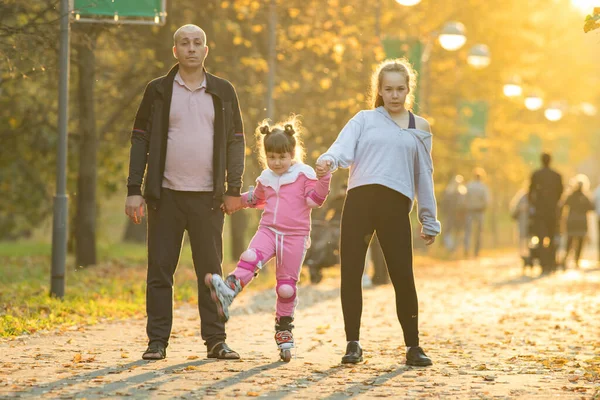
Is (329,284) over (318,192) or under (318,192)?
under

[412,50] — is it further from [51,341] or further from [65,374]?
[65,374]

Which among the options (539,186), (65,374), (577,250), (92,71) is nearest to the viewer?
(65,374)

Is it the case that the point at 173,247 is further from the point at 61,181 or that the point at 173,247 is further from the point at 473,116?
the point at 473,116

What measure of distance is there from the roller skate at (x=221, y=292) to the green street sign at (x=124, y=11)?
18.1 feet

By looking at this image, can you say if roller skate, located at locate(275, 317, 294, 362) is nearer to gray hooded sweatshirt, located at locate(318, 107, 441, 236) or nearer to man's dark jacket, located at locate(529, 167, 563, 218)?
gray hooded sweatshirt, located at locate(318, 107, 441, 236)

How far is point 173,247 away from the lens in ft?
26.6

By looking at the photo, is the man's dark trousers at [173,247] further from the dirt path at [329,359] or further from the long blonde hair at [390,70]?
the long blonde hair at [390,70]

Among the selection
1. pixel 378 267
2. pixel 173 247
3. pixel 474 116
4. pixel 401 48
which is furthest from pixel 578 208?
pixel 173 247

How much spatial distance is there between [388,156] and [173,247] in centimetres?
149

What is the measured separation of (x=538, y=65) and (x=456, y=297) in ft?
86.8

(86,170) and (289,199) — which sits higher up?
(86,170)

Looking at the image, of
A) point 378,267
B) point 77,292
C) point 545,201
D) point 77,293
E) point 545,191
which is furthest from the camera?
point 545,201

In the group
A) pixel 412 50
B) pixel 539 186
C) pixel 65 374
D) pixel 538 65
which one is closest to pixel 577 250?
pixel 539 186

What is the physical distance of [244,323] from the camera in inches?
457
